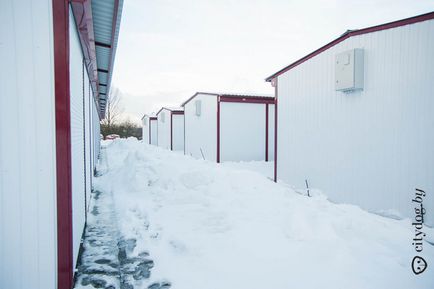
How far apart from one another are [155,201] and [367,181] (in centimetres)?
470

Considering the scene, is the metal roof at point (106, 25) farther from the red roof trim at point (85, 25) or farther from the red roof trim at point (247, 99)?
the red roof trim at point (247, 99)

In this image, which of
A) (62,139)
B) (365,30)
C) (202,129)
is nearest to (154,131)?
(202,129)

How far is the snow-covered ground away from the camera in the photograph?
129 inches

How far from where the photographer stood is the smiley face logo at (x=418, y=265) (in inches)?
134

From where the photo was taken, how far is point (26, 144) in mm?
2607

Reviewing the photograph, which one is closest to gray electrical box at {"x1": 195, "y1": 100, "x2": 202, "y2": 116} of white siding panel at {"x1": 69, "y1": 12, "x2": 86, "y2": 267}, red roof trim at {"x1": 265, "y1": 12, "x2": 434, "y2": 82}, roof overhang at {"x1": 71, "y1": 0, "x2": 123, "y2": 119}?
red roof trim at {"x1": 265, "y1": 12, "x2": 434, "y2": 82}

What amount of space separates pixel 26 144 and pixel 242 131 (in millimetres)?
12380

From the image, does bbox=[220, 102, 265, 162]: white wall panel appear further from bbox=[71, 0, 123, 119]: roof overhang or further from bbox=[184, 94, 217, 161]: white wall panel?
bbox=[71, 0, 123, 119]: roof overhang

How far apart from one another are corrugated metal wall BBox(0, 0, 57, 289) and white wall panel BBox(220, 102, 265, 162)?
11.6 meters

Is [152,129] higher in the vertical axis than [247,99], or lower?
lower

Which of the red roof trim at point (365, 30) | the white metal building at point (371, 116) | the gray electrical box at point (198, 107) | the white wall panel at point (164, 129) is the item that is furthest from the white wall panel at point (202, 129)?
the white metal building at point (371, 116)

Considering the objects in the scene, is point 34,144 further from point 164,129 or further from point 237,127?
point 164,129

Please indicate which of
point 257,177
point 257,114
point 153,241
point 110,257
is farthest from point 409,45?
point 257,114

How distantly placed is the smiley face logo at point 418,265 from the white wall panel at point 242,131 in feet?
35.6
